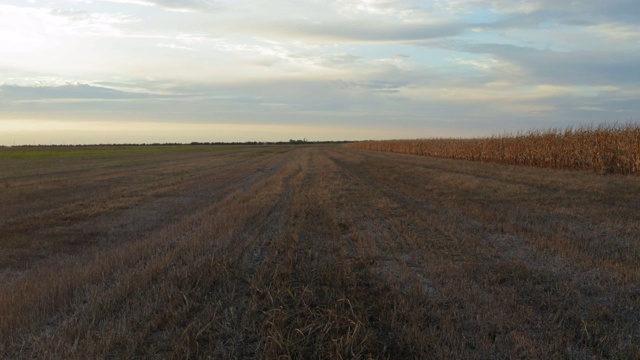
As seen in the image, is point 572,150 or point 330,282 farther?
point 572,150

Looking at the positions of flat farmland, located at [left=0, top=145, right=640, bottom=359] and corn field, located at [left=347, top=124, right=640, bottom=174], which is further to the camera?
corn field, located at [left=347, top=124, right=640, bottom=174]

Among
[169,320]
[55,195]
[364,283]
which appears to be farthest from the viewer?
[55,195]

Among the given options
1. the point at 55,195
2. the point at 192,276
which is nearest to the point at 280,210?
the point at 192,276

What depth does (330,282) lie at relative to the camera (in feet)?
17.2

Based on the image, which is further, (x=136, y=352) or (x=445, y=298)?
(x=445, y=298)

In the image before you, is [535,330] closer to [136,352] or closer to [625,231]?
[136,352]

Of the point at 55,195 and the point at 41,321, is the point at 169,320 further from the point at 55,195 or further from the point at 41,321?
the point at 55,195

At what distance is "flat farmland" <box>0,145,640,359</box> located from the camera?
154 inches

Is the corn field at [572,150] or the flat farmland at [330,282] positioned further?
the corn field at [572,150]

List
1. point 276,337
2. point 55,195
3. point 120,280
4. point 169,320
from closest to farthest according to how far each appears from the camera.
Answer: point 276,337
point 169,320
point 120,280
point 55,195

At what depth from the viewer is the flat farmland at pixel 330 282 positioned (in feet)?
12.8

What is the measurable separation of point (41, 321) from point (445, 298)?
13.5 feet

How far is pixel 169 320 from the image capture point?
4.38 m

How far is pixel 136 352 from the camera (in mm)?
3830
